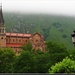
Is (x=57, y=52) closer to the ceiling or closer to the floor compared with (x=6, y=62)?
closer to the ceiling

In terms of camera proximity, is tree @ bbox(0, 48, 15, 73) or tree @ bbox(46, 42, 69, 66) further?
tree @ bbox(0, 48, 15, 73)

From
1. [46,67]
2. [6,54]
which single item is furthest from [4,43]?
[46,67]

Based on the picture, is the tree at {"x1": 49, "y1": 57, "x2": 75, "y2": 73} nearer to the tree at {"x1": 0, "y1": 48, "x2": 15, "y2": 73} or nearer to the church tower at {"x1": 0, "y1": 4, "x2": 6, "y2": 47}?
the tree at {"x1": 0, "y1": 48, "x2": 15, "y2": 73}

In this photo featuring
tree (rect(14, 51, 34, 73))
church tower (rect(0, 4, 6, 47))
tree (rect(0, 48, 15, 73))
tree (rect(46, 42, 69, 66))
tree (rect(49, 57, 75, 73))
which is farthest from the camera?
church tower (rect(0, 4, 6, 47))

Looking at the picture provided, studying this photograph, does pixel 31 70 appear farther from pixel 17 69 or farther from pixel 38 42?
pixel 38 42

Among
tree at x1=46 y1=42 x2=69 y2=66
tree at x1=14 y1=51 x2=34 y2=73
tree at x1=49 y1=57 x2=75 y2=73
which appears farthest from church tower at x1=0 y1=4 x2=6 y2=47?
tree at x1=49 y1=57 x2=75 y2=73

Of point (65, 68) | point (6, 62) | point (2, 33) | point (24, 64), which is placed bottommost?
point (65, 68)

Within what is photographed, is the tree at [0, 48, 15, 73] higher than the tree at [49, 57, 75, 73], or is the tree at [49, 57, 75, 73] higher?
the tree at [0, 48, 15, 73]

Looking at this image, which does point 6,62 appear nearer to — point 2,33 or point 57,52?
point 57,52

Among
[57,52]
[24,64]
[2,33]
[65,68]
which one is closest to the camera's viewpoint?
[65,68]

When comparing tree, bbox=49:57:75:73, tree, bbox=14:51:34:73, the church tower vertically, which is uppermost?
the church tower

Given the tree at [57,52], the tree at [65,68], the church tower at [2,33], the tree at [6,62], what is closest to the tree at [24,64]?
the tree at [57,52]

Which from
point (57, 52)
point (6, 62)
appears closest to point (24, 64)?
point (57, 52)

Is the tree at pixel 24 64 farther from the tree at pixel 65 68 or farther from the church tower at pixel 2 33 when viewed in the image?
the church tower at pixel 2 33
